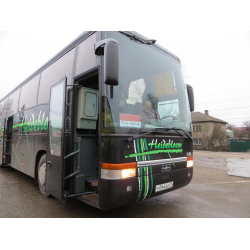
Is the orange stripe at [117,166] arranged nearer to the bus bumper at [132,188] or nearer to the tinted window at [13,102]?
the bus bumper at [132,188]

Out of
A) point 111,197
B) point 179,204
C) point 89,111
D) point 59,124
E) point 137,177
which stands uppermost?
point 89,111

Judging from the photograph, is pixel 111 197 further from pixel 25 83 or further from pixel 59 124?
pixel 25 83

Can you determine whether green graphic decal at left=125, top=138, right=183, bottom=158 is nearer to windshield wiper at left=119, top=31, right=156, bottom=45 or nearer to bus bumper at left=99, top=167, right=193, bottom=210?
bus bumper at left=99, top=167, right=193, bottom=210

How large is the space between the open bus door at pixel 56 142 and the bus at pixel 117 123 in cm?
2

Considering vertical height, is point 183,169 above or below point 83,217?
above

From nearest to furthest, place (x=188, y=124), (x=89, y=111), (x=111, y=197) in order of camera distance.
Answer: (x=111, y=197)
(x=89, y=111)
(x=188, y=124)

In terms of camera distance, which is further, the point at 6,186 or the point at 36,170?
the point at 6,186

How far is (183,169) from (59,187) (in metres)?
2.37

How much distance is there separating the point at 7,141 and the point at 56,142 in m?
4.98

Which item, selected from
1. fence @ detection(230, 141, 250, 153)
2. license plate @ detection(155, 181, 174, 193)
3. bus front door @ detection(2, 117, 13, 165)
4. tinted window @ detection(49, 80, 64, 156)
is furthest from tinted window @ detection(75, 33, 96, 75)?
fence @ detection(230, 141, 250, 153)

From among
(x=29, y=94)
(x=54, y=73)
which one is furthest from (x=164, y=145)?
(x=29, y=94)

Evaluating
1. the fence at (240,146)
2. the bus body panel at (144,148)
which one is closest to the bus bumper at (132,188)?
the bus body panel at (144,148)

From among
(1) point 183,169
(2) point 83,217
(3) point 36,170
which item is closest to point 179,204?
(1) point 183,169
